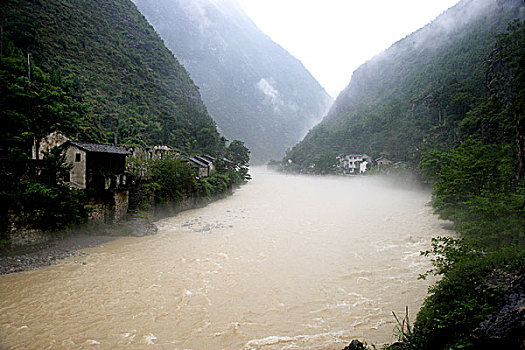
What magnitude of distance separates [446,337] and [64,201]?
14.7 m

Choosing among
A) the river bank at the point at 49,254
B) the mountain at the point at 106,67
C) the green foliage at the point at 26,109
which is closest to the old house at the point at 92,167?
the green foliage at the point at 26,109

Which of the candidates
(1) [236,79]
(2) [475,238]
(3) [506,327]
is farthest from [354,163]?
(1) [236,79]

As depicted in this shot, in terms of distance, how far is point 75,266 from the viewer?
1127 cm

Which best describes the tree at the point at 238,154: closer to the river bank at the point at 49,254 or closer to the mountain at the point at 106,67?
the mountain at the point at 106,67

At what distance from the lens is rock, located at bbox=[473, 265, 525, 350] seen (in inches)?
134

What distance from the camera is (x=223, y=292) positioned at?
954cm

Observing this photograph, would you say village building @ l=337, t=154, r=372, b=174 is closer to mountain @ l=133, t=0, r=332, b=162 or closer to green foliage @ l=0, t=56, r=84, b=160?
green foliage @ l=0, t=56, r=84, b=160

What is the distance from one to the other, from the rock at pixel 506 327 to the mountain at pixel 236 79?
113 m

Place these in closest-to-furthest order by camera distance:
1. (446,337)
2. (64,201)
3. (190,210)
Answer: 1. (446,337)
2. (64,201)
3. (190,210)

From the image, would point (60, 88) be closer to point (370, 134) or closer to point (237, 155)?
point (237, 155)

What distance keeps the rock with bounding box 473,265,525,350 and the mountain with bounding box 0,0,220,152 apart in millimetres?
→ 26763

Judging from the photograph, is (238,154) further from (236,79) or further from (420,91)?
(236,79)

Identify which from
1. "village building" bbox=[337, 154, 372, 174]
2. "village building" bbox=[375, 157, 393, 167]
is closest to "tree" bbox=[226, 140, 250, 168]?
"village building" bbox=[375, 157, 393, 167]

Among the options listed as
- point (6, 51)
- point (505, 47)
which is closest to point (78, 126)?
point (6, 51)
